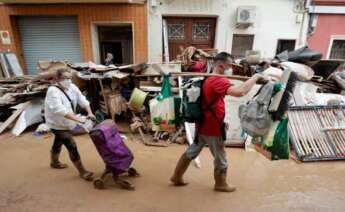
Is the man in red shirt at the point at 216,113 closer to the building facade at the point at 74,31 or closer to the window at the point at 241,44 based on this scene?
the building facade at the point at 74,31

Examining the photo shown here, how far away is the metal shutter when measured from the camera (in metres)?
6.21

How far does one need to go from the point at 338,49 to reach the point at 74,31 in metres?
8.05

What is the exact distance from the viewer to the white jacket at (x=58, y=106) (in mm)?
2309

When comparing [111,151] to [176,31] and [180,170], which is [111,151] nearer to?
[180,170]

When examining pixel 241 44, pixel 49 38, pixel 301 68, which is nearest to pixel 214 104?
pixel 301 68

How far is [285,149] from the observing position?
2047mm

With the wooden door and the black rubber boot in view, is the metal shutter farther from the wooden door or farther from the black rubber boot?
the black rubber boot

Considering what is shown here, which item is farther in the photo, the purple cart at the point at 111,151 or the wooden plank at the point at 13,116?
the wooden plank at the point at 13,116

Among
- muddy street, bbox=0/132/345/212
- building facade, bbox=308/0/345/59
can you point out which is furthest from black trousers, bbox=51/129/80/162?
building facade, bbox=308/0/345/59

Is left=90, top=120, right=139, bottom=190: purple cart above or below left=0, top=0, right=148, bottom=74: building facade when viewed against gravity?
below

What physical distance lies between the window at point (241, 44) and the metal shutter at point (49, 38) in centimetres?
476

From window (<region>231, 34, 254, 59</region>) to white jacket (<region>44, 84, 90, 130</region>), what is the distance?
5121mm

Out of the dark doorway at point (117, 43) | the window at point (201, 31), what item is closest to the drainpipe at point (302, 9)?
the window at point (201, 31)

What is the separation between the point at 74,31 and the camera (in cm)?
627
